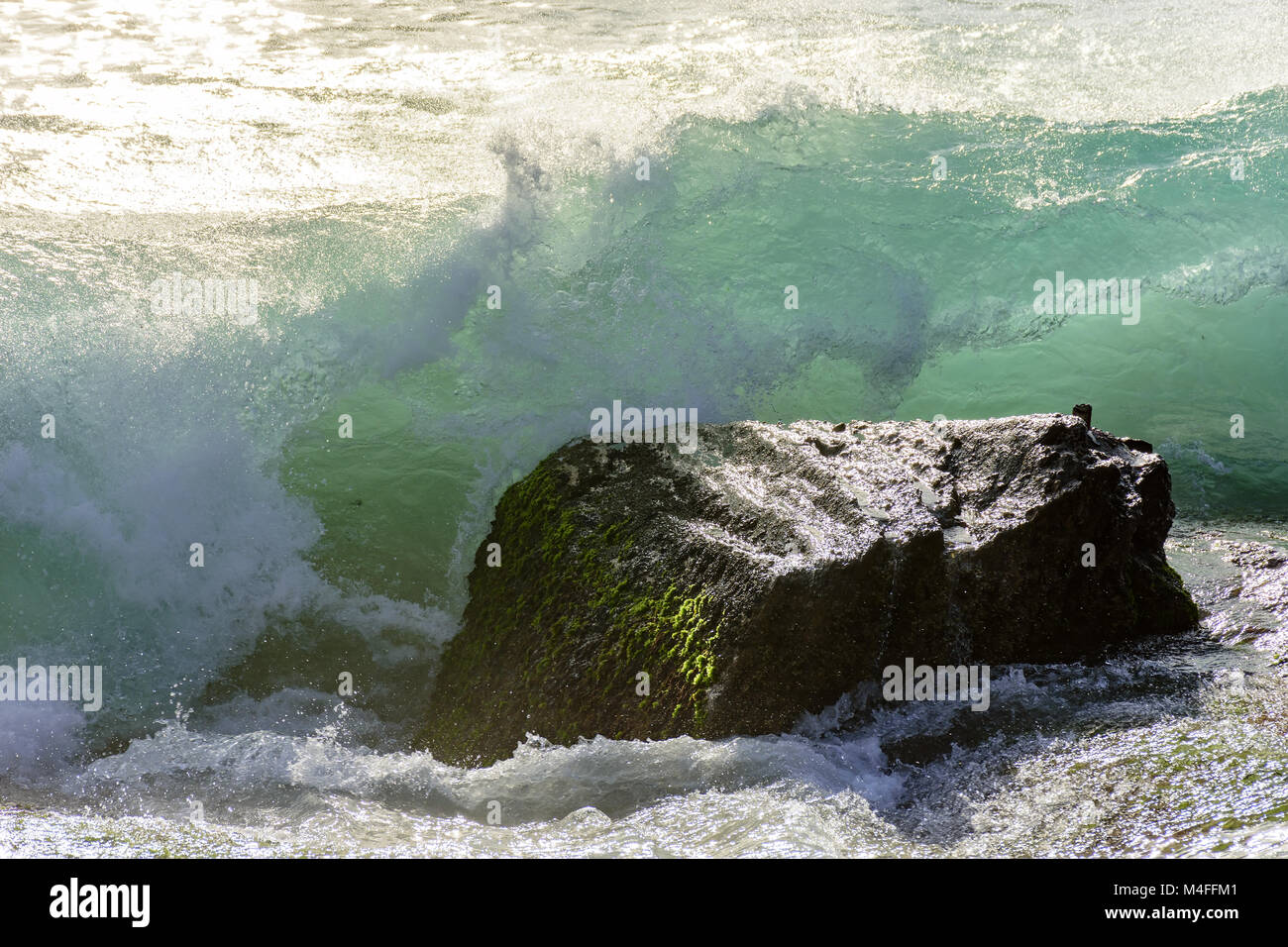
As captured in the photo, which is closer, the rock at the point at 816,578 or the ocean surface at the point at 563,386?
the ocean surface at the point at 563,386

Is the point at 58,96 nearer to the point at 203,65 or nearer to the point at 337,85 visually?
the point at 203,65

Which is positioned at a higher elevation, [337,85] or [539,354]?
[337,85]

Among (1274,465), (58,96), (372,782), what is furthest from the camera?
(58,96)

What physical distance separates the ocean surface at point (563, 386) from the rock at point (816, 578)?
0.62 ft

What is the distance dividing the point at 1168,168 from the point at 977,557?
524cm

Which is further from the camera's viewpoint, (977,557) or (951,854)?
(977,557)

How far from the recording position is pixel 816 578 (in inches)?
152

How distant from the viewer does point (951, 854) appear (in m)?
3.04

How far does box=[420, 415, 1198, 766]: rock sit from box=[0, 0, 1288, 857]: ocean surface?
190mm

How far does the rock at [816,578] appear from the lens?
154 inches

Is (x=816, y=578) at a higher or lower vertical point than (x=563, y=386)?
lower

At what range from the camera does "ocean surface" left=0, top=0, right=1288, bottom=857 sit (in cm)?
356

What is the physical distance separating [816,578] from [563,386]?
251 centimetres

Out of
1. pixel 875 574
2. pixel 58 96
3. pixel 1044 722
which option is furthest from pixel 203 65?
pixel 1044 722
